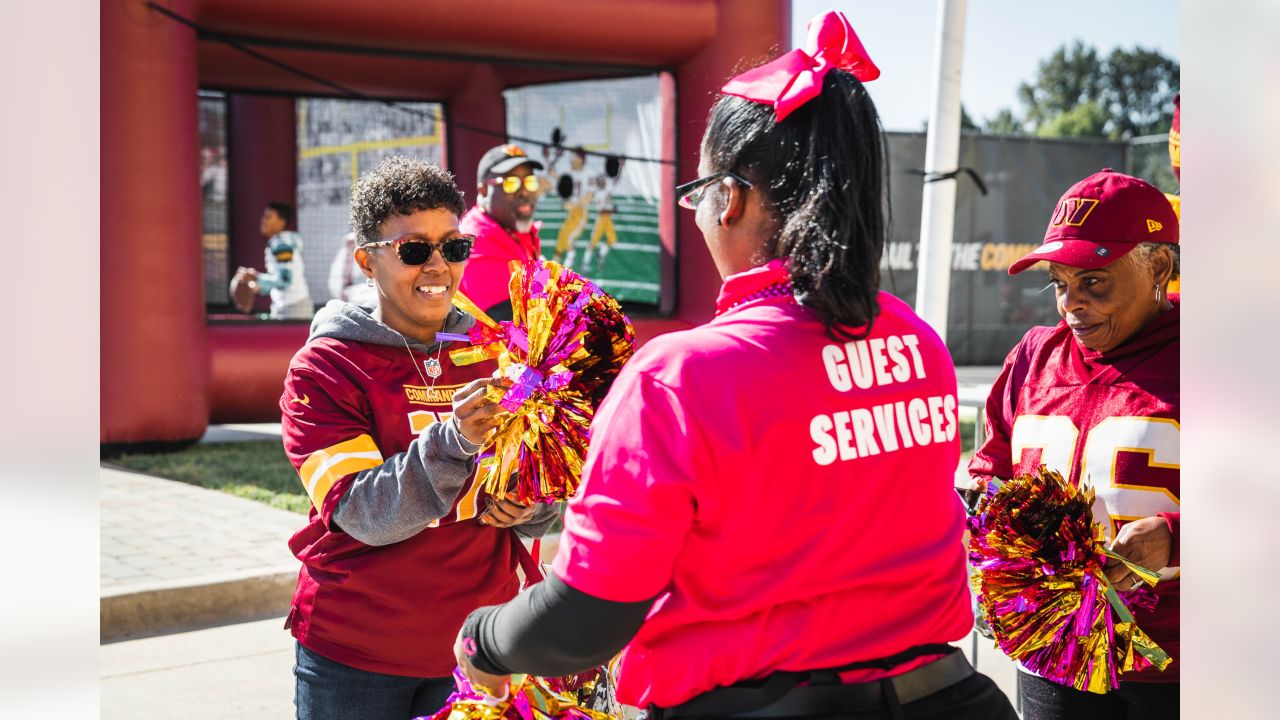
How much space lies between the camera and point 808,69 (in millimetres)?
1623

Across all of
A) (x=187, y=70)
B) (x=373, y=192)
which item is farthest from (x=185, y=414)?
(x=373, y=192)

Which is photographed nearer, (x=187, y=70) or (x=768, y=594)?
(x=768, y=594)

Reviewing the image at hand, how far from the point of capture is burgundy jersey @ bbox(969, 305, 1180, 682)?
8.21 feet

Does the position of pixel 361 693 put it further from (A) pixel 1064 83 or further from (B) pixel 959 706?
(A) pixel 1064 83

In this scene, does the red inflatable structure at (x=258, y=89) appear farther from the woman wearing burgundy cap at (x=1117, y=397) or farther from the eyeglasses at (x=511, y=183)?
the woman wearing burgundy cap at (x=1117, y=397)

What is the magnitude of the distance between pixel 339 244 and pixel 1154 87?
76.1 metres

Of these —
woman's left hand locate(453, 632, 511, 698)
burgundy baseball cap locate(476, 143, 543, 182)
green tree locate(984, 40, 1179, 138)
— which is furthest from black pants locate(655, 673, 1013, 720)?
green tree locate(984, 40, 1179, 138)

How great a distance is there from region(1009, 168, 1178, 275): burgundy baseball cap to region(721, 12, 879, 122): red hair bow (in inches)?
42.8

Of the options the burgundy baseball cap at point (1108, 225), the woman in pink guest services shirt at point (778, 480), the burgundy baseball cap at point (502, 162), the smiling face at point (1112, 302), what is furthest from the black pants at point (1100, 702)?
the burgundy baseball cap at point (502, 162)

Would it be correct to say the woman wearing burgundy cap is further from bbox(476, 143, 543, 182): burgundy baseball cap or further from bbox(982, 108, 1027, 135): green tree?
bbox(982, 108, 1027, 135): green tree

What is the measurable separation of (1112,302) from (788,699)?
4.80 ft

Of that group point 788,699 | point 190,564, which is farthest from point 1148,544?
point 190,564

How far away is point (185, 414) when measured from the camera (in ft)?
31.2
